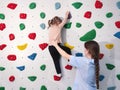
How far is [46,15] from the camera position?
6.97 feet

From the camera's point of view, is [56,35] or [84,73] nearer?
[84,73]

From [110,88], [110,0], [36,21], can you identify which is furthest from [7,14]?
[110,88]

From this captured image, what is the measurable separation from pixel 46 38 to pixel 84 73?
748 millimetres

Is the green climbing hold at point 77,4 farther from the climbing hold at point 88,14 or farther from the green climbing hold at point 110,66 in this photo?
the green climbing hold at point 110,66

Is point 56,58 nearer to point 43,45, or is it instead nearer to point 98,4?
point 43,45

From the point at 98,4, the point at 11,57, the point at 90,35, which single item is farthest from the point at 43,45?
the point at 98,4

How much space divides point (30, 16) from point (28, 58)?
1.26ft

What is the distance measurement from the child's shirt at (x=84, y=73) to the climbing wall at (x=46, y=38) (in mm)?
607

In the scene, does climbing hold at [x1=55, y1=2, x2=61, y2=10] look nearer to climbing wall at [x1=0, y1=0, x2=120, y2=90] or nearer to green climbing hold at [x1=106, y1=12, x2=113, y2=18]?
climbing wall at [x1=0, y1=0, x2=120, y2=90]

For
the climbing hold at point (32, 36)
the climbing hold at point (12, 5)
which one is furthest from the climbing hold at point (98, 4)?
the climbing hold at point (12, 5)

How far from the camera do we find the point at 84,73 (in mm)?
1469

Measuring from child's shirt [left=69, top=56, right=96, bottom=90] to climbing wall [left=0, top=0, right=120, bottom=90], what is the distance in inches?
23.9

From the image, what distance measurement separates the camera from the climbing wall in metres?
2.08

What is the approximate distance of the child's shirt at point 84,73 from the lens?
1.46 meters
